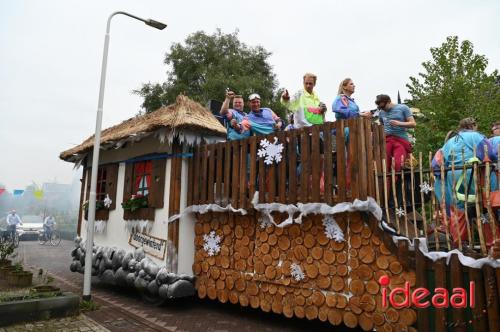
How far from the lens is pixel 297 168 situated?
4.98 meters

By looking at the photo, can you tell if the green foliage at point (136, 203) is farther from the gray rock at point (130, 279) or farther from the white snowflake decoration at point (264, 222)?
the white snowflake decoration at point (264, 222)

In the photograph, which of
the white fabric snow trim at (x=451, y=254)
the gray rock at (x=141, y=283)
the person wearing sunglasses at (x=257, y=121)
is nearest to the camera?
the white fabric snow trim at (x=451, y=254)

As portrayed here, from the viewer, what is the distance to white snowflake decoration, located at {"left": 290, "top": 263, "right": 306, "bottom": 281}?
4.71 metres

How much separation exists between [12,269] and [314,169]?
7.90 meters

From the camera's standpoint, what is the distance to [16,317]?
16.9 feet

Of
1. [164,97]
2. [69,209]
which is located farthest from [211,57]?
[69,209]

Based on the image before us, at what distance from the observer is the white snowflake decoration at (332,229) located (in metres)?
4.36

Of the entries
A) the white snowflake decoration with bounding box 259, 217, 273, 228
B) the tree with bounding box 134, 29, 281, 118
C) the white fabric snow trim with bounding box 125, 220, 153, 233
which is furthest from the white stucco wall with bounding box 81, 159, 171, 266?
the tree with bounding box 134, 29, 281, 118

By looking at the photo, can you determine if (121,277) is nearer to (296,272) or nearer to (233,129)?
(233,129)

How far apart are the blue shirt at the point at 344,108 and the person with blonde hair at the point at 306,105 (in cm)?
53

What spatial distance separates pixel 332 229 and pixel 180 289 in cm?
292

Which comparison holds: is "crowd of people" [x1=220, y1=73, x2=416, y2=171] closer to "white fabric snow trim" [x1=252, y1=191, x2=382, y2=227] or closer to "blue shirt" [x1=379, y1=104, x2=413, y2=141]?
"blue shirt" [x1=379, y1=104, x2=413, y2=141]

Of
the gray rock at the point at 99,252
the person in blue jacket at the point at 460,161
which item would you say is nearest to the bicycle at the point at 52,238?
the gray rock at the point at 99,252

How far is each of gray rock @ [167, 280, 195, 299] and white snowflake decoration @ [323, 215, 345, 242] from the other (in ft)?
9.17
